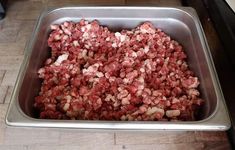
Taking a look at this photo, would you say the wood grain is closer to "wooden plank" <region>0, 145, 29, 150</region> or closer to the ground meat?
the ground meat

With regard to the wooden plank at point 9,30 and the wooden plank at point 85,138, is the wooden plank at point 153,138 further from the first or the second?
the wooden plank at point 9,30

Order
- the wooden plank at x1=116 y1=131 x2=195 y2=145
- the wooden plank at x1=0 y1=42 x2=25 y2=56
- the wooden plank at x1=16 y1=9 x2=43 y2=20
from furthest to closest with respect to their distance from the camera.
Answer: the wooden plank at x1=16 y1=9 x2=43 y2=20, the wooden plank at x1=0 y1=42 x2=25 y2=56, the wooden plank at x1=116 y1=131 x2=195 y2=145

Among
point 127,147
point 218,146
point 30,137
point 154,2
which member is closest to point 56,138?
point 30,137

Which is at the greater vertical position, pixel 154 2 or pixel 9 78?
pixel 154 2

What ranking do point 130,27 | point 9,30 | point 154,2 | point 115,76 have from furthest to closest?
point 154,2
point 9,30
point 130,27
point 115,76

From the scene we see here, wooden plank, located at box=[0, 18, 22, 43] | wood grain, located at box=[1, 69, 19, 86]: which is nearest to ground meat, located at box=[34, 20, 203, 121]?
wood grain, located at box=[1, 69, 19, 86]

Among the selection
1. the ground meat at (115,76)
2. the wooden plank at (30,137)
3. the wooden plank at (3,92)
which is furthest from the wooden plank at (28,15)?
the wooden plank at (30,137)

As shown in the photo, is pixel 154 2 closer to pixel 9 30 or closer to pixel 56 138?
pixel 9 30
